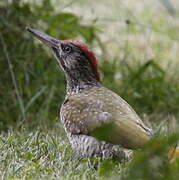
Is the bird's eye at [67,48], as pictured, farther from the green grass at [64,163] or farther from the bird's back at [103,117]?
the green grass at [64,163]

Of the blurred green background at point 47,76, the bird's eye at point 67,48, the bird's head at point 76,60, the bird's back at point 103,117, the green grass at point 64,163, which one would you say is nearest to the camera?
the green grass at point 64,163

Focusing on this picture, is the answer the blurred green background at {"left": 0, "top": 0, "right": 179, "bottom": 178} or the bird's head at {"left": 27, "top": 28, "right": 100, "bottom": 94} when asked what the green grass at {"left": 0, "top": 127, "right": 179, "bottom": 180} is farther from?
the blurred green background at {"left": 0, "top": 0, "right": 179, "bottom": 178}

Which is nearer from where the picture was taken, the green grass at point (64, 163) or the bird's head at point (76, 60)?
the green grass at point (64, 163)

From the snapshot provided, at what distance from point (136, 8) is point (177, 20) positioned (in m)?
0.74

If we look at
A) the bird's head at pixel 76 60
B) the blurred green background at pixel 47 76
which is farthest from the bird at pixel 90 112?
the blurred green background at pixel 47 76

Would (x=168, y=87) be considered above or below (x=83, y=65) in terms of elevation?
below

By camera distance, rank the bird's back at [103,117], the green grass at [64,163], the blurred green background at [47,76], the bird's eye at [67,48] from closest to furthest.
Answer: the green grass at [64,163]
the bird's back at [103,117]
the bird's eye at [67,48]
the blurred green background at [47,76]

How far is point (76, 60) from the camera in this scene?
18.0 feet

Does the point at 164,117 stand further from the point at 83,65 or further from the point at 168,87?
the point at 83,65

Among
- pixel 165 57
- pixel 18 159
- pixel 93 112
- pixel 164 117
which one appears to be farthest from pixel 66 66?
pixel 165 57

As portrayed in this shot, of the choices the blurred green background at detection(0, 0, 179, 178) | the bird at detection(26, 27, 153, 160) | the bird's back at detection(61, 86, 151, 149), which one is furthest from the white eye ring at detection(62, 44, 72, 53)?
the blurred green background at detection(0, 0, 179, 178)

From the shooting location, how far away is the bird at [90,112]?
438 cm

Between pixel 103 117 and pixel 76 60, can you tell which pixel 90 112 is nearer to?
pixel 103 117

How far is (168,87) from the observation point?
7457 millimetres
